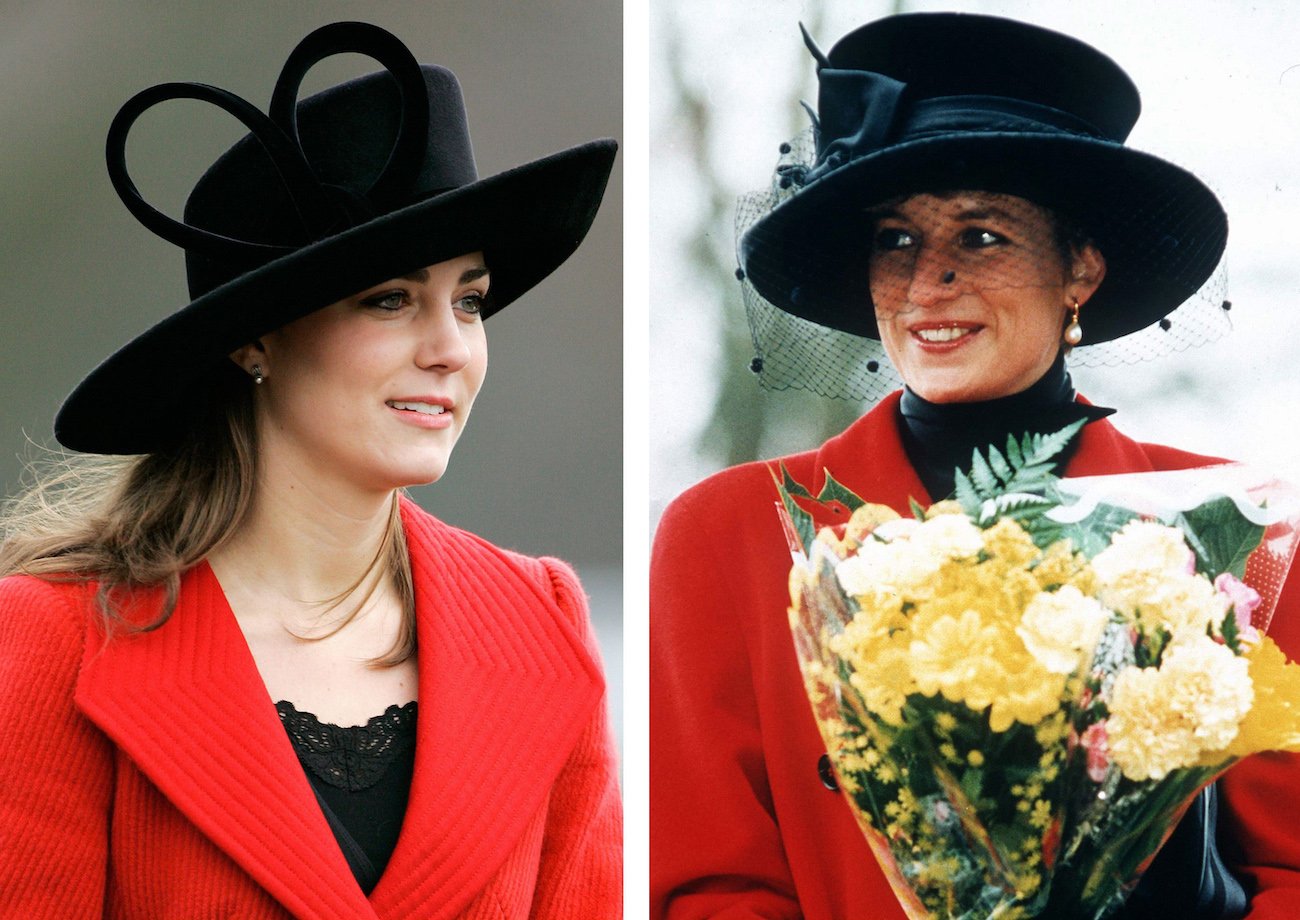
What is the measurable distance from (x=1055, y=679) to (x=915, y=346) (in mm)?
358

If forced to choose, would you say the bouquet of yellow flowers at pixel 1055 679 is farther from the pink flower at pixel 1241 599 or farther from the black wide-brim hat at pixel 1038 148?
the black wide-brim hat at pixel 1038 148

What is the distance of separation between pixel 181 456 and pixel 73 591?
18 cm

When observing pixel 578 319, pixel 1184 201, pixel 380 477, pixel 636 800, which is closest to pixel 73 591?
pixel 380 477

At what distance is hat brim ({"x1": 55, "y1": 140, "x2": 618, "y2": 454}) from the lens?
1.24m

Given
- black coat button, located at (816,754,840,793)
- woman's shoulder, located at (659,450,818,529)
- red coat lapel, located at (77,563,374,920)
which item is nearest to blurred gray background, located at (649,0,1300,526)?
woman's shoulder, located at (659,450,818,529)

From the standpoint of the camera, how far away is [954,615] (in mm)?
1320

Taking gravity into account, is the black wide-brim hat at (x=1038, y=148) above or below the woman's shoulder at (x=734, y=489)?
above

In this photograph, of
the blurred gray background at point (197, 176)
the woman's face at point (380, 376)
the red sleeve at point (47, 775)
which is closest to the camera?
the red sleeve at point (47, 775)

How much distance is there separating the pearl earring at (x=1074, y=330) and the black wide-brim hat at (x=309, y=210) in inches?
19.2

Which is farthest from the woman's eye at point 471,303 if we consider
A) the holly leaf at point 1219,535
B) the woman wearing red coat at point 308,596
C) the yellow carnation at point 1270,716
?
the yellow carnation at point 1270,716

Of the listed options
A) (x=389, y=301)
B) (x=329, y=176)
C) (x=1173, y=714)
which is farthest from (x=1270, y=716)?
(x=329, y=176)

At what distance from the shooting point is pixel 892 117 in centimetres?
137

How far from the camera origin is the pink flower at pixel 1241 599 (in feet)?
4.25

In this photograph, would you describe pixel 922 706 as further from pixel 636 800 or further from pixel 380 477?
pixel 380 477
